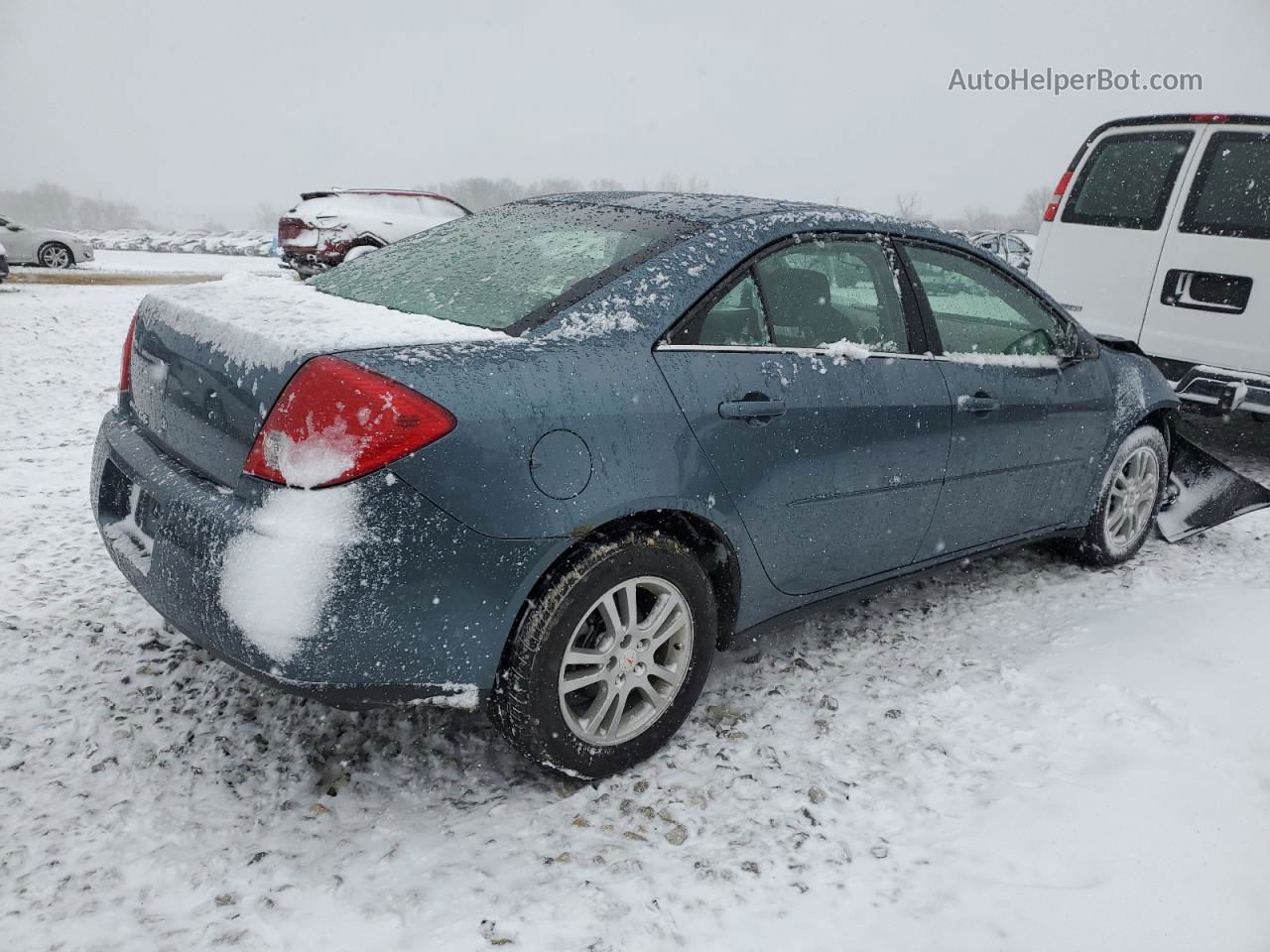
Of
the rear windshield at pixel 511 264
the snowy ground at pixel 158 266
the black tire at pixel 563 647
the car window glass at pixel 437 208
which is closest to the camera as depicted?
the black tire at pixel 563 647

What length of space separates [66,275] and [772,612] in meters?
15.3

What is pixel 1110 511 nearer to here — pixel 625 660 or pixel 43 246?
pixel 625 660

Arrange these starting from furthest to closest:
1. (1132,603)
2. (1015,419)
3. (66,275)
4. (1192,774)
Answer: (66,275) < (1132,603) < (1015,419) < (1192,774)

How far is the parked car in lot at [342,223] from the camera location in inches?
544

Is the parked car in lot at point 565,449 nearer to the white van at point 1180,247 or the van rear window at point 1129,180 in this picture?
the white van at point 1180,247

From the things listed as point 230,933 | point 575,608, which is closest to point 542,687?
point 575,608

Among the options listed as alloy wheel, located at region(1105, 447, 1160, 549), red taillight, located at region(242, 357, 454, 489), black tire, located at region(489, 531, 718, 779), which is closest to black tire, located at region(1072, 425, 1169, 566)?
alloy wheel, located at region(1105, 447, 1160, 549)

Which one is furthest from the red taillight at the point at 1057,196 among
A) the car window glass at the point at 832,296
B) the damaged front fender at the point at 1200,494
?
the car window glass at the point at 832,296

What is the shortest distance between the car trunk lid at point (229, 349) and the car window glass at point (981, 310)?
1713 millimetres

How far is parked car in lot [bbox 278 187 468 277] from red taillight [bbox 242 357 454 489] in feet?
40.7

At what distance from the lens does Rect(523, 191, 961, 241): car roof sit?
286cm

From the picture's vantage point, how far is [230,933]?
1.93 metres

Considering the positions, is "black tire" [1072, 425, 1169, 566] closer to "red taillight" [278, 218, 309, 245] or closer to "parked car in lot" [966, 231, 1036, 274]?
"red taillight" [278, 218, 309, 245]

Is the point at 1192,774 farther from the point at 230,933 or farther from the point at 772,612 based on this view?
the point at 230,933
